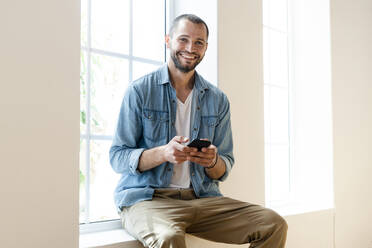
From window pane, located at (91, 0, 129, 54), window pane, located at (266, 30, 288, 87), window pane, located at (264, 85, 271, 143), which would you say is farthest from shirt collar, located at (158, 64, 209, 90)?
window pane, located at (266, 30, 288, 87)

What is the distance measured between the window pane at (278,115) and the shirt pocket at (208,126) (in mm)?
1353

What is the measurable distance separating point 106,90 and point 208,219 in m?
1.03

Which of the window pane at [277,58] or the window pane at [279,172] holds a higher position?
the window pane at [277,58]

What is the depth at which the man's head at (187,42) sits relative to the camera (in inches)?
88.8

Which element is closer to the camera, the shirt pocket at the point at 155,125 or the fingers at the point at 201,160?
the fingers at the point at 201,160

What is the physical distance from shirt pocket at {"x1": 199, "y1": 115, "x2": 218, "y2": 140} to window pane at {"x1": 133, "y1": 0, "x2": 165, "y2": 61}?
0.66 m

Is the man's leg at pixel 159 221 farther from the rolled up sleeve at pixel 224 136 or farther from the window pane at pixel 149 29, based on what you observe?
the window pane at pixel 149 29

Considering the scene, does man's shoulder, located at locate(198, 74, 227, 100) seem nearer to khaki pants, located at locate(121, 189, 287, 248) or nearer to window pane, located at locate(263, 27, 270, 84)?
khaki pants, located at locate(121, 189, 287, 248)

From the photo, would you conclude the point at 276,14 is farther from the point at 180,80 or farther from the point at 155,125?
the point at 155,125
